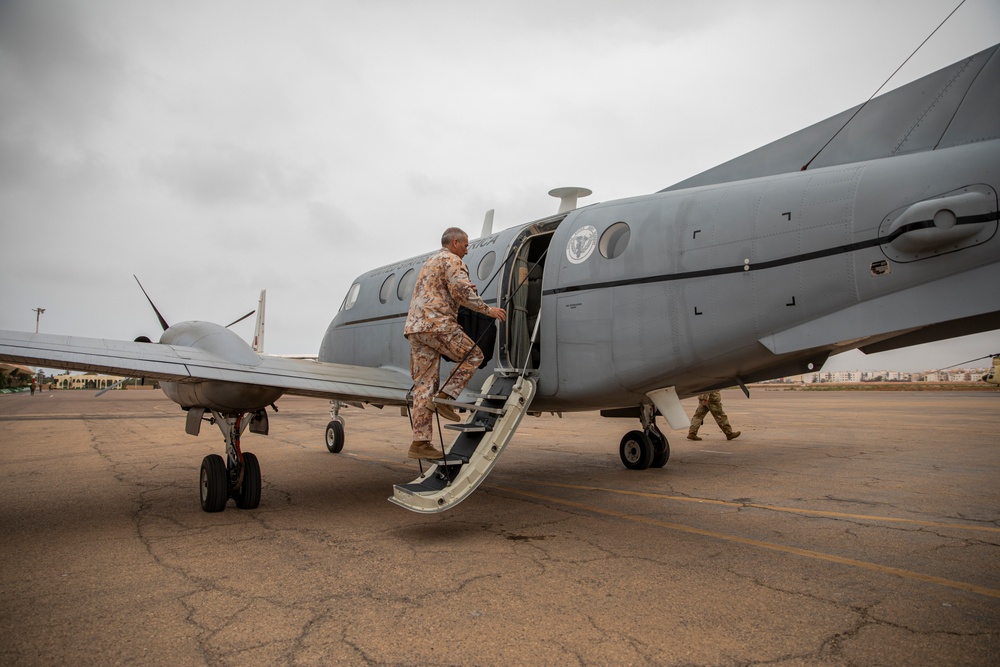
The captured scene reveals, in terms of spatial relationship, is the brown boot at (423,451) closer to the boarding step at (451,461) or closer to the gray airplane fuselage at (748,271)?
the boarding step at (451,461)

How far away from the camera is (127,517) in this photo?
6.40 m

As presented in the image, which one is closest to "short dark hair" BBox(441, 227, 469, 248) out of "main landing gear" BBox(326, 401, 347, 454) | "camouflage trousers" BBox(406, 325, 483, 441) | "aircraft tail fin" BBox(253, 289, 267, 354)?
"camouflage trousers" BBox(406, 325, 483, 441)

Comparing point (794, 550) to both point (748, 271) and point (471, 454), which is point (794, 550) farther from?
point (471, 454)

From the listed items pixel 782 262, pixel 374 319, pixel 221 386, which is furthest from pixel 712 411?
pixel 221 386

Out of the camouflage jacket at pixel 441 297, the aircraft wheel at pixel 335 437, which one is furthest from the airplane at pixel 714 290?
the aircraft wheel at pixel 335 437

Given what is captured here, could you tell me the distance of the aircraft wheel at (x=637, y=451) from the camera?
380 inches

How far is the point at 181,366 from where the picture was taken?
626 centimetres

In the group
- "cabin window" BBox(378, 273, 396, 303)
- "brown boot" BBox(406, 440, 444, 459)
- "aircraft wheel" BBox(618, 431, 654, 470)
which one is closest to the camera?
"brown boot" BBox(406, 440, 444, 459)

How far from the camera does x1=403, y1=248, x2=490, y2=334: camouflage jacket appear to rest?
5.91m

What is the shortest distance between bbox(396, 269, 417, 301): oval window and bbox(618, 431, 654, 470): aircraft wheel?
447 centimetres

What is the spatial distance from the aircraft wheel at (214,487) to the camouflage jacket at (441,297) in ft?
9.43

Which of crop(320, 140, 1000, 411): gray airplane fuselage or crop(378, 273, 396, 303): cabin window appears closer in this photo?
crop(320, 140, 1000, 411): gray airplane fuselage

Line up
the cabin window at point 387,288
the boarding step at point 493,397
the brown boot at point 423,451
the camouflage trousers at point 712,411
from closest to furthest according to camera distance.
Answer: the brown boot at point 423,451
the boarding step at point 493,397
the cabin window at point 387,288
the camouflage trousers at point 712,411

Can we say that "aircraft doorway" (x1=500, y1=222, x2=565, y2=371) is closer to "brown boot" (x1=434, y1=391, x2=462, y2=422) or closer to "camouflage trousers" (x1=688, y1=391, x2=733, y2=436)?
"brown boot" (x1=434, y1=391, x2=462, y2=422)
